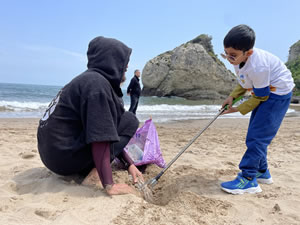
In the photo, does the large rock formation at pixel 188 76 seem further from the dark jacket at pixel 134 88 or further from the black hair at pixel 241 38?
the black hair at pixel 241 38

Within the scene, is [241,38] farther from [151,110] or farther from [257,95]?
[151,110]

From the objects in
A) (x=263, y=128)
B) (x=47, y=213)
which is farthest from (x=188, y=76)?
(x=47, y=213)

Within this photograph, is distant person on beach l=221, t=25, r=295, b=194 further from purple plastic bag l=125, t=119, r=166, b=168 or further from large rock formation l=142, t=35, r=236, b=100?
large rock formation l=142, t=35, r=236, b=100

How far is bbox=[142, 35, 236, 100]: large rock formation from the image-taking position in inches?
1141

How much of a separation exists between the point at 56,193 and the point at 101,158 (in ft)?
1.44

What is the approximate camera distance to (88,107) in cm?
167

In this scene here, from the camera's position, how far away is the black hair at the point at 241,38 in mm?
1978

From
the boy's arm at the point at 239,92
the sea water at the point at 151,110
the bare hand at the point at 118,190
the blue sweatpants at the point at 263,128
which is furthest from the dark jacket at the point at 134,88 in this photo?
the bare hand at the point at 118,190

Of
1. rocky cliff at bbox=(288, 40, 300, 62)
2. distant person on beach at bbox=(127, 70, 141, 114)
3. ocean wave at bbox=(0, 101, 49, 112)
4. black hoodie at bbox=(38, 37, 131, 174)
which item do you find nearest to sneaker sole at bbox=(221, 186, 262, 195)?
black hoodie at bbox=(38, 37, 131, 174)

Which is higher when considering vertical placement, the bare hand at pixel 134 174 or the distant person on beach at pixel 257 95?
the distant person on beach at pixel 257 95

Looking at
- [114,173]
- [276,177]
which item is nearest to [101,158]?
[114,173]

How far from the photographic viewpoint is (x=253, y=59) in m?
2.05

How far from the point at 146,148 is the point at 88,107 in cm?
115

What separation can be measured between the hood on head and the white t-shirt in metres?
1.01
